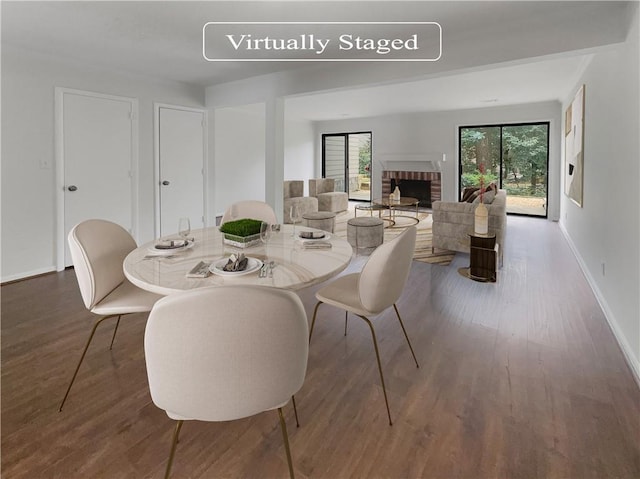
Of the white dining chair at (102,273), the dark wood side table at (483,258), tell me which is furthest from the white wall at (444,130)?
the white dining chair at (102,273)

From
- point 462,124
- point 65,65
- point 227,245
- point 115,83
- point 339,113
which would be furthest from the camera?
point 339,113

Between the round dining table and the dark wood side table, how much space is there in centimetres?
220

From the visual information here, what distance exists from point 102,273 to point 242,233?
764 millimetres

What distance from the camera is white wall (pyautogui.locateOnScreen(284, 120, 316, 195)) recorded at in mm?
9938

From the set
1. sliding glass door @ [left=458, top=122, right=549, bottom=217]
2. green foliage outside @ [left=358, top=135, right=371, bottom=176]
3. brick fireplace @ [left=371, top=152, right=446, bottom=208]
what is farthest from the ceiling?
green foliage outside @ [left=358, top=135, right=371, bottom=176]

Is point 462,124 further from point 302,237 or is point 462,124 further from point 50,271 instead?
point 50,271

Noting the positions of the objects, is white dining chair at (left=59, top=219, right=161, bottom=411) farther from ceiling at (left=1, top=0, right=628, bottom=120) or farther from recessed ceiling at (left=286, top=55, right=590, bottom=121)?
recessed ceiling at (left=286, top=55, right=590, bottom=121)

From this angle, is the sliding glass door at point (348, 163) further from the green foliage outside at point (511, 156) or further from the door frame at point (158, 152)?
the door frame at point (158, 152)

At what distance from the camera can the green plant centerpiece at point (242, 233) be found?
6.82ft

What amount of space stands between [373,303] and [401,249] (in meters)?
0.29

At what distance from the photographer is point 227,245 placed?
218cm

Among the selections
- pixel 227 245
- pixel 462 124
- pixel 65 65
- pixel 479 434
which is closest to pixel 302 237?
pixel 227 245

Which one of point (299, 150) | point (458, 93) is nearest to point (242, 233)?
point (458, 93)

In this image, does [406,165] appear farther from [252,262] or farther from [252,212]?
[252,262]
